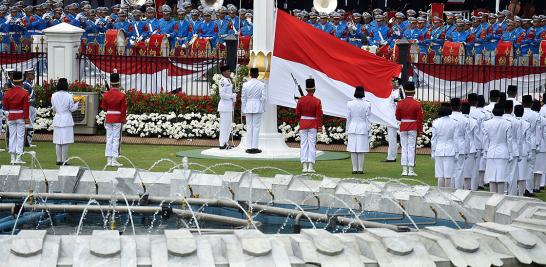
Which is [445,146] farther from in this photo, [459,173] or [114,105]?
[114,105]

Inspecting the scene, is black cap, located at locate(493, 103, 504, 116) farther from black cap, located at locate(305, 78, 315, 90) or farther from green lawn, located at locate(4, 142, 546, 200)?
black cap, located at locate(305, 78, 315, 90)

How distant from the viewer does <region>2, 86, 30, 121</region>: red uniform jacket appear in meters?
21.2

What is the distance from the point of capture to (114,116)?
21594 millimetres

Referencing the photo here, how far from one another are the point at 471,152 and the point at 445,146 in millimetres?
512

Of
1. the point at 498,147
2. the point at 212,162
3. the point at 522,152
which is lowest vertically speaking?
the point at 212,162

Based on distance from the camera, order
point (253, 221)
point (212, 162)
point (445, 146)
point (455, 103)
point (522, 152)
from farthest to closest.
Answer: point (212, 162), point (455, 103), point (445, 146), point (522, 152), point (253, 221)

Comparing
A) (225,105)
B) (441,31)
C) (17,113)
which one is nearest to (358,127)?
(225,105)

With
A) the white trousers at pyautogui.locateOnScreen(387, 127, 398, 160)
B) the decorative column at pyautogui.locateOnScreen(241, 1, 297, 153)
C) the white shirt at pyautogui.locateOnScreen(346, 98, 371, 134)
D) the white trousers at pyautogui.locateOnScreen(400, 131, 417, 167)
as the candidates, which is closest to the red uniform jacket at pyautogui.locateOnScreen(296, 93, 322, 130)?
the white shirt at pyautogui.locateOnScreen(346, 98, 371, 134)

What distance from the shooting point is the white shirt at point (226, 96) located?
23.6 metres

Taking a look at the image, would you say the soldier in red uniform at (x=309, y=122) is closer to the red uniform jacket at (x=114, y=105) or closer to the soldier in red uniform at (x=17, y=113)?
the red uniform jacket at (x=114, y=105)

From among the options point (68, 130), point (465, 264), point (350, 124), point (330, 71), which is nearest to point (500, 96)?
point (350, 124)

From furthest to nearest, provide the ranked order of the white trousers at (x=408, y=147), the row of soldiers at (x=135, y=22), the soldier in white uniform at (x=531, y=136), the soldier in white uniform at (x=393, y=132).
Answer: the row of soldiers at (x=135, y=22) → the soldier in white uniform at (x=393, y=132) → the white trousers at (x=408, y=147) → the soldier in white uniform at (x=531, y=136)

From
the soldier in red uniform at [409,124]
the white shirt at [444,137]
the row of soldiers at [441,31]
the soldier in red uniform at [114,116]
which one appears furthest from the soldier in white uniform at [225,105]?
the white shirt at [444,137]

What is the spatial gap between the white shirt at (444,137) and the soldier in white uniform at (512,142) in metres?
0.90
